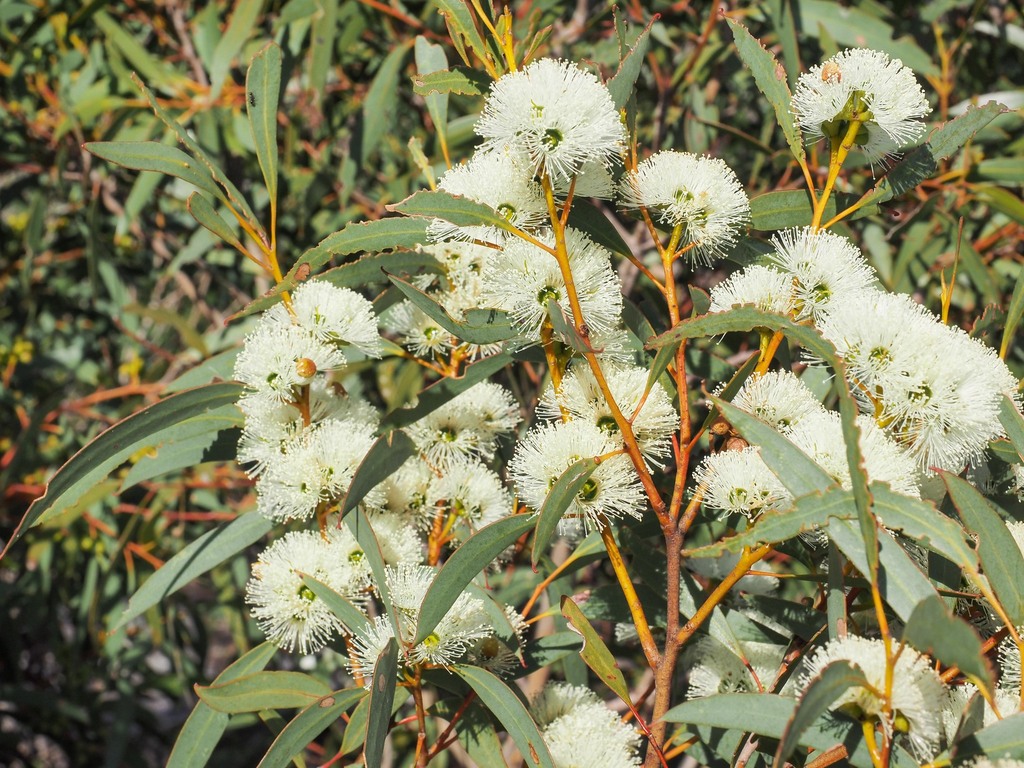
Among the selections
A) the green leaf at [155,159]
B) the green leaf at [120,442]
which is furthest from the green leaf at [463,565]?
the green leaf at [155,159]

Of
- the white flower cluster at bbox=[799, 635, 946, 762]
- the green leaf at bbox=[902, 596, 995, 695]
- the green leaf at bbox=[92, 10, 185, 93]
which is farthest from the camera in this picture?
the green leaf at bbox=[92, 10, 185, 93]

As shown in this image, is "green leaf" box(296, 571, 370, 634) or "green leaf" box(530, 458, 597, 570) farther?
"green leaf" box(296, 571, 370, 634)

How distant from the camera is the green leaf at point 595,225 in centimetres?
95

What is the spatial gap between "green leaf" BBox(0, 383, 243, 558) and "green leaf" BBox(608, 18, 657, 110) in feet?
1.76

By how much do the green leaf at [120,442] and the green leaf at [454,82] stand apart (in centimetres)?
41

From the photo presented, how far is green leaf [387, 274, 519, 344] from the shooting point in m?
0.92

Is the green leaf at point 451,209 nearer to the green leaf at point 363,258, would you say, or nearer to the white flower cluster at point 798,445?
the green leaf at point 363,258

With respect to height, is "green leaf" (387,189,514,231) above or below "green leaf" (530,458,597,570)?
above

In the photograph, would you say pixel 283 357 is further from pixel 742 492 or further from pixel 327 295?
pixel 742 492

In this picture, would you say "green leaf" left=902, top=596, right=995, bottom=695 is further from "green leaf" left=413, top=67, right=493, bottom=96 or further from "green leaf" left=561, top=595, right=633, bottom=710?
"green leaf" left=413, top=67, right=493, bottom=96

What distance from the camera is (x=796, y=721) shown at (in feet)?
1.98

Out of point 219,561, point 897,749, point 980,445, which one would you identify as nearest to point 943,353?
point 980,445

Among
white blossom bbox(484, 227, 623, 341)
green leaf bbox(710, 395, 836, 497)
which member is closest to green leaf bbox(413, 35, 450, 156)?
white blossom bbox(484, 227, 623, 341)

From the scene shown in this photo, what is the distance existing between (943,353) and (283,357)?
639mm
